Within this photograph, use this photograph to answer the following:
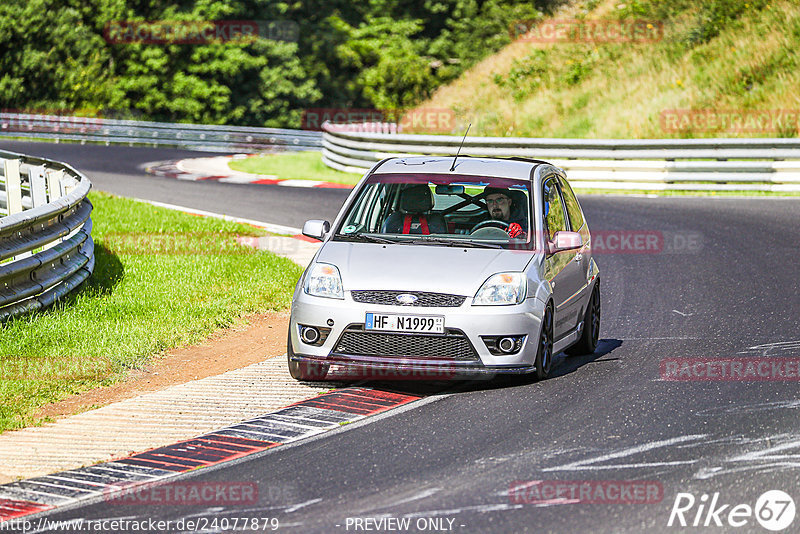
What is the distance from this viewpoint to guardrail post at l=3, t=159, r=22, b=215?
13.5 metres

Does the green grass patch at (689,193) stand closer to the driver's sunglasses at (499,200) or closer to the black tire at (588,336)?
the black tire at (588,336)

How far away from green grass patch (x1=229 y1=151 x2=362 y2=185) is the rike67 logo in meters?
20.7

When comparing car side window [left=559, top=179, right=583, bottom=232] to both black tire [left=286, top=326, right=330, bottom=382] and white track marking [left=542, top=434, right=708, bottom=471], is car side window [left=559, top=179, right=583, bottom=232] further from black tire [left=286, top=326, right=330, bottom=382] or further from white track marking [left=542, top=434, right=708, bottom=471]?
white track marking [left=542, top=434, right=708, bottom=471]

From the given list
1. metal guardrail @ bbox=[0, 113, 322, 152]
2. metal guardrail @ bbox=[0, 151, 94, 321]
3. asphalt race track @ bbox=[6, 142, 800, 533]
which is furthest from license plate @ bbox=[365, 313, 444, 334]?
metal guardrail @ bbox=[0, 113, 322, 152]

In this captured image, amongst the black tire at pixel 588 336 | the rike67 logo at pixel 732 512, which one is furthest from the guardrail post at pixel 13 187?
the rike67 logo at pixel 732 512

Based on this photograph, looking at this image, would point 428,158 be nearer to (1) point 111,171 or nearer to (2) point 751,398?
(2) point 751,398

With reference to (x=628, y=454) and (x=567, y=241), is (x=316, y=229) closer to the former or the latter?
(x=567, y=241)

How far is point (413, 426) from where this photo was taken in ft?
24.2

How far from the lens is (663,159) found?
2428cm

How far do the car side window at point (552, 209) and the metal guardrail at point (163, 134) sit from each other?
3236cm

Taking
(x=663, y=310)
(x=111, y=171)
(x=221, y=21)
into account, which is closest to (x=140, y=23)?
(x=221, y=21)

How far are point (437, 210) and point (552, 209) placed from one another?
98 cm

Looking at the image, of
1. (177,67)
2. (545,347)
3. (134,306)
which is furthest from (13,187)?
(177,67)

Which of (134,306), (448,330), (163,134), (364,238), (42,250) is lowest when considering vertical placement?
(163,134)
